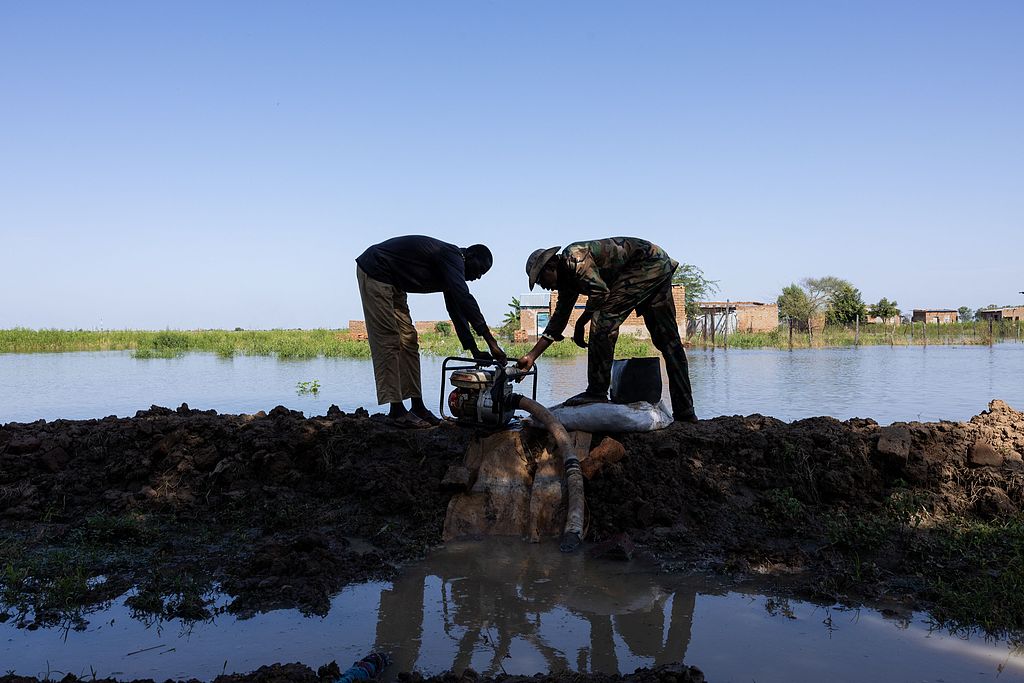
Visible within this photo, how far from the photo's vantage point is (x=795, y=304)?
44.4 meters

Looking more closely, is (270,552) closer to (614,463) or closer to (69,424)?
(614,463)

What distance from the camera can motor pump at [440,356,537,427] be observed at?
4918mm

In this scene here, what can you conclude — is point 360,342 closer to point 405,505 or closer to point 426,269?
point 426,269

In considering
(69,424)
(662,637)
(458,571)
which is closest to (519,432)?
(458,571)

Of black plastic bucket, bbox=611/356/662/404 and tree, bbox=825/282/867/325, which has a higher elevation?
tree, bbox=825/282/867/325

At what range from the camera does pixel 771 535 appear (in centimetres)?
453

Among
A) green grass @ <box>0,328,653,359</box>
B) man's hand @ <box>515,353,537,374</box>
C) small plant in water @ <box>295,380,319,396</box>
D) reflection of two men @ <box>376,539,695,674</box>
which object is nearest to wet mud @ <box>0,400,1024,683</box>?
reflection of two men @ <box>376,539,695,674</box>

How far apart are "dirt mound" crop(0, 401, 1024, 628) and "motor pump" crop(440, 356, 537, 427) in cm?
40

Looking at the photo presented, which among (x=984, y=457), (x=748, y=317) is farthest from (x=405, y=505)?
(x=748, y=317)

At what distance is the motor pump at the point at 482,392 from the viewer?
16.1 ft

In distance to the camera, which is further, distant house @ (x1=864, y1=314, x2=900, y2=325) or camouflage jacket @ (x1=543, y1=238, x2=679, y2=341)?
distant house @ (x1=864, y1=314, x2=900, y2=325)

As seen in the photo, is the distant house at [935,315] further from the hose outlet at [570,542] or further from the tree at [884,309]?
the hose outlet at [570,542]

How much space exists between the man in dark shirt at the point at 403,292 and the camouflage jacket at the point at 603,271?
734 millimetres

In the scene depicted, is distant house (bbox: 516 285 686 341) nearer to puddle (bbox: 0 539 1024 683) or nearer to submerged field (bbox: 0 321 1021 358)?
submerged field (bbox: 0 321 1021 358)
